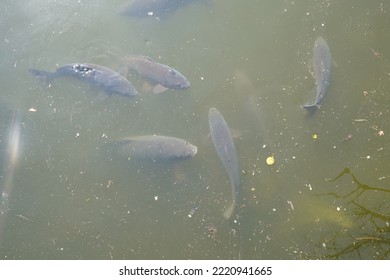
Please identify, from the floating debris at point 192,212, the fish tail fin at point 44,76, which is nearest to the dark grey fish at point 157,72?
the fish tail fin at point 44,76

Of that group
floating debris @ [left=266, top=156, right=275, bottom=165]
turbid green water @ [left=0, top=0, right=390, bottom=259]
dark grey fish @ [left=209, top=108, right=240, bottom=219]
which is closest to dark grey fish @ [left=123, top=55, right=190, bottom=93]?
turbid green water @ [left=0, top=0, right=390, bottom=259]

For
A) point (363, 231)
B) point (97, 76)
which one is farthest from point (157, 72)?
point (363, 231)

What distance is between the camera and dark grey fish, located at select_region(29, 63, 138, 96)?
13.5ft

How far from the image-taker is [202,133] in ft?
13.0

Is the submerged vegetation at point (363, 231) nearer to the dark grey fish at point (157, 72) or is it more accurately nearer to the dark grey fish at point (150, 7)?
the dark grey fish at point (157, 72)

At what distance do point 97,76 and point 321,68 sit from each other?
2.30 meters

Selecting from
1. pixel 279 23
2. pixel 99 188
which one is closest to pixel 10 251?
pixel 99 188

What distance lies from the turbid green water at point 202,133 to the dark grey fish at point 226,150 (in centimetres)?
7

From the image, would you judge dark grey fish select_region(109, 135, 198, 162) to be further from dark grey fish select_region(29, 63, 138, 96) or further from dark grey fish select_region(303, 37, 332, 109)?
dark grey fish select_region(303, 37, 332, 109)

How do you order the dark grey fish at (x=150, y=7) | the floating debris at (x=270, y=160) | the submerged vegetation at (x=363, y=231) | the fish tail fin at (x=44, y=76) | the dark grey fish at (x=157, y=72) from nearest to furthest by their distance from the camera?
the submerged vegetation at (x=363, y=231) < the floating debris at (x=270, y=160) < the dark grey fish at (x=157, y=72) < the fish tail fin at (x=44, y=76) < the dark grey fish at (x=150, y=7)

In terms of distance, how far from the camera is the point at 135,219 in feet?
12.5

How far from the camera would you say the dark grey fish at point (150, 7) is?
4449 millimetres
